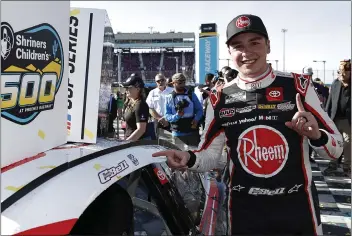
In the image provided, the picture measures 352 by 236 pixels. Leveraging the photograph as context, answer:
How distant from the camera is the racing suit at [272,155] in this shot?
156cm

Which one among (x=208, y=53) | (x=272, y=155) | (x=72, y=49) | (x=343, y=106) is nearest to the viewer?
(x=272, y=155)

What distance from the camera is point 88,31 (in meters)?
1.80

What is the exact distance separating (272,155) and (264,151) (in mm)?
37

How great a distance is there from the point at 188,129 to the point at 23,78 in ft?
11.6

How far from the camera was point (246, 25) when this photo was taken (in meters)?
1.58

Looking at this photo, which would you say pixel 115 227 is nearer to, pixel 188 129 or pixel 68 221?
pixel 68 221

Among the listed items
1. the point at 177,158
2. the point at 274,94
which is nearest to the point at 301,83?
the point at 274,94

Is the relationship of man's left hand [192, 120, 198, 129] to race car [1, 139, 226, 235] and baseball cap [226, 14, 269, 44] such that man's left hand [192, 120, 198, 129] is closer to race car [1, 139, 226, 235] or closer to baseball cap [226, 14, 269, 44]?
race car [1, 139, 226, 235]

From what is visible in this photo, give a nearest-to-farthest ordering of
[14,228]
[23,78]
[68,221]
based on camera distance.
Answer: [14,228] < [68,221] < [23,78]

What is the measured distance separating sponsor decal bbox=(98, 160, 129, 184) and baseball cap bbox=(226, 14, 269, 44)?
28.4 inches

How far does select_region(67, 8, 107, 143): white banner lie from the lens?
5.86 ft

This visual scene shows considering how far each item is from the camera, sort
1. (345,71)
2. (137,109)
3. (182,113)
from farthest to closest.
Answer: (345,71) → (182,113) → (137,109)

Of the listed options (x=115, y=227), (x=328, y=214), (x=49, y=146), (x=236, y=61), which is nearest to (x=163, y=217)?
(x=115, y=227)

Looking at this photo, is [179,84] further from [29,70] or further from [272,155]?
Answer: [29,70]
